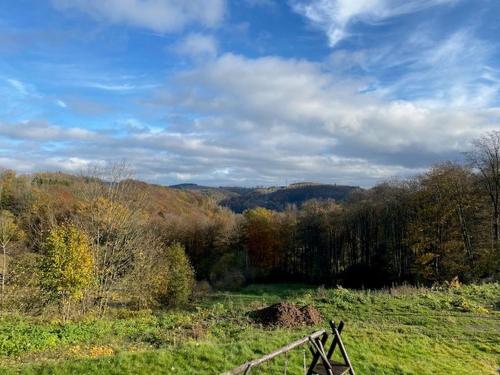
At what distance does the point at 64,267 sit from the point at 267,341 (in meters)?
18.2

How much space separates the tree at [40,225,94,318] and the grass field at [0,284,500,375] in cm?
463

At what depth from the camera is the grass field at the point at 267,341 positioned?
11.7 meters

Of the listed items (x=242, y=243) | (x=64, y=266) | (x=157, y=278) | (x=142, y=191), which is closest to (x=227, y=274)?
(x=242, y=243)

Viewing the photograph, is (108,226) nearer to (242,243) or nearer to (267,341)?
(267,341)

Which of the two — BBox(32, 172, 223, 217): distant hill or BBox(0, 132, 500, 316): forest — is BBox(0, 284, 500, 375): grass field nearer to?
BBox(0, 132, 500, 316): forest

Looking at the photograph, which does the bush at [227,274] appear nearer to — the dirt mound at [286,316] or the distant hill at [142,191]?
the distant hill at [142,191]

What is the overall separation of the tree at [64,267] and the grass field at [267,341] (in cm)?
463

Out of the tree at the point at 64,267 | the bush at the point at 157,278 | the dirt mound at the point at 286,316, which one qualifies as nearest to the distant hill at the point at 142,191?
the bush at the point at 157,278

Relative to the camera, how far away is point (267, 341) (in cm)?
1446

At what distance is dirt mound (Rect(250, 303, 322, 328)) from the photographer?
1852 centimetres

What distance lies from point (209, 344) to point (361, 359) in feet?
16.6

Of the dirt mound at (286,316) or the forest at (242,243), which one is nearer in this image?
the dirt mound at (286,316)

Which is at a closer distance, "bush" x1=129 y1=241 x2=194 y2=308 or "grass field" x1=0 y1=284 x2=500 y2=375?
"grass field" x1=0 y1=284 x2=500 y2=375

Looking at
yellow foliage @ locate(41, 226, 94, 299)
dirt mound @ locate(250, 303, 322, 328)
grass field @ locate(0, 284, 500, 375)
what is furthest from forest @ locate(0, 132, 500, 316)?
dirt mound @ locate(250, 303, 322, 328)
